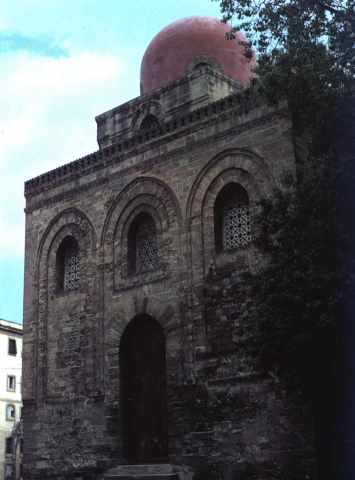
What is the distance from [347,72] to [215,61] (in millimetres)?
6701

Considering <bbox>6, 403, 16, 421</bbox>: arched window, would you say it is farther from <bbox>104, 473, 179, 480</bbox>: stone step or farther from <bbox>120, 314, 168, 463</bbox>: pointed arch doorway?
<bbox>104, 473, 179, 480</bbox>: stone step

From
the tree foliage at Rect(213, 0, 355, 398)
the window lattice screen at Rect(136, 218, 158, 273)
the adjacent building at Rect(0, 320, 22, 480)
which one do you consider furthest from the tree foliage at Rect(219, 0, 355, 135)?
the adjacent building at Rect(0, 320, 22, 480)

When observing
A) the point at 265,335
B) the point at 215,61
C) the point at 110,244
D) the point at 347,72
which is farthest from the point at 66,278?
the point at 347,72

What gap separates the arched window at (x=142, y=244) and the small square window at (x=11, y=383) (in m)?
24.6

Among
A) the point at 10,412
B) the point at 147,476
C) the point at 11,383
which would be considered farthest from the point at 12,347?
the point at 147,476

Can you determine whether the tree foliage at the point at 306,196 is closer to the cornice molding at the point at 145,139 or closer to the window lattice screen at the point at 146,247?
the cornice molding at the point at 145,139

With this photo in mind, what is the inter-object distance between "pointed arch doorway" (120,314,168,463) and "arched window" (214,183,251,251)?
225 cm

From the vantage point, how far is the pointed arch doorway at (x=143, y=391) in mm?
14617

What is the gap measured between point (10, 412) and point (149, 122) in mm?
24729

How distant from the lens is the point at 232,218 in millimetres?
14500

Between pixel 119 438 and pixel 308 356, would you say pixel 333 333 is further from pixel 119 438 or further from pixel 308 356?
pixel 119 438

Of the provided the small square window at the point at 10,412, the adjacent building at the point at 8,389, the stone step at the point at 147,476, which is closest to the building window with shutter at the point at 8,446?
the adjacent building at the point at 8,389

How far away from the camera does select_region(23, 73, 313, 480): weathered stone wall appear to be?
13.1 m

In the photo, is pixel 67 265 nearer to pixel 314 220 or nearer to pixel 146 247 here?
pixel 146 247
